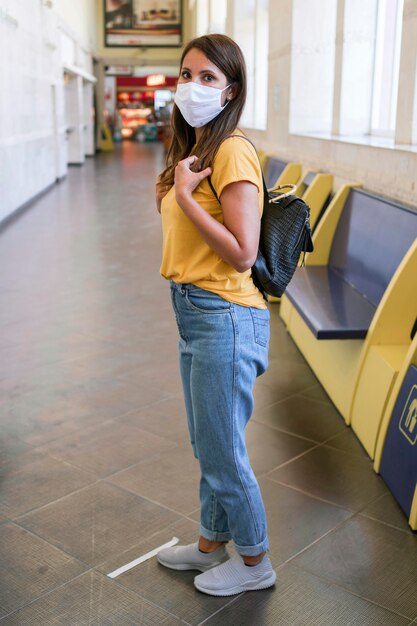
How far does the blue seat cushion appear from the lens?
3.39 meters

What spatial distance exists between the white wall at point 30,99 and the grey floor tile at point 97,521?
25.4ft

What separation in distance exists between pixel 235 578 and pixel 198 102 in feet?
4.89

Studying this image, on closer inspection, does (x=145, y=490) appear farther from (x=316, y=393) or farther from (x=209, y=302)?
(x=316, y=393)

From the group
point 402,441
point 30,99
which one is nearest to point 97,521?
point 402,441

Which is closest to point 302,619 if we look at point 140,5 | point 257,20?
point 257,20

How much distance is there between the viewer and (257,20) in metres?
11.8

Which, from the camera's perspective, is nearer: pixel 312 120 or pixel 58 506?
pixel 58 506

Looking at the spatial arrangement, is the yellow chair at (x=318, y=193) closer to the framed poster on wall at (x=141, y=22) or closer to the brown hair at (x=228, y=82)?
the brown hair at (x=228, y=82)

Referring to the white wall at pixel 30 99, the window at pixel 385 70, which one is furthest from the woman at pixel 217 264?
the white wall at pixel 30 99

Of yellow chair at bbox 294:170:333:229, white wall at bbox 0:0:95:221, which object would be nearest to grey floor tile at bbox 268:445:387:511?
yellow chair at bbox 294:170:333:229

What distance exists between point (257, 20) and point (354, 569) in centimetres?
1100

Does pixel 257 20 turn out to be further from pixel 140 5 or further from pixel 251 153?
pixel 140 5

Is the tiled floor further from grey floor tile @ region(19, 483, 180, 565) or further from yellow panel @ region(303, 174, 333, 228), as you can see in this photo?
yellow panel @ region(303, 174, 333, 228)

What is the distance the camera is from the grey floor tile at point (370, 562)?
228 cm
